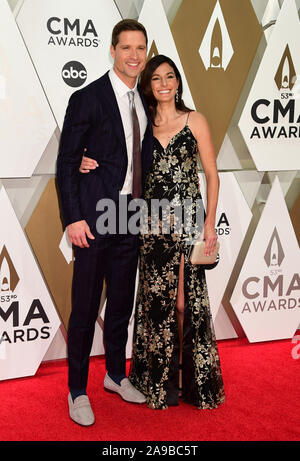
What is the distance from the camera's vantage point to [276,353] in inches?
121

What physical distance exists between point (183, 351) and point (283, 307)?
119cm

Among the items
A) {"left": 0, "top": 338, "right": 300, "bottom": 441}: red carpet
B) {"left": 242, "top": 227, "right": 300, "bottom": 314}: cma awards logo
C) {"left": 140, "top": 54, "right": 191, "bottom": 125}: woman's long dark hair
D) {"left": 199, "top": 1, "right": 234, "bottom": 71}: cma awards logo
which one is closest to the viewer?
{"left": 0, "top": 338, "right": 300, "bottom": 441}: red carpet

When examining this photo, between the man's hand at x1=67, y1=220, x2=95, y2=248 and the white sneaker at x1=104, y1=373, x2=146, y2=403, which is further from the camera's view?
the white sneaker at x1=104, y1=373, x2=146, y2=403

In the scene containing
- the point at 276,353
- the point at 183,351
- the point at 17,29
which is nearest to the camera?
the point at 183,351

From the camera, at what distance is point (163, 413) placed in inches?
90.4

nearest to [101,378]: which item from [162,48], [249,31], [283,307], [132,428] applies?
[132,428]

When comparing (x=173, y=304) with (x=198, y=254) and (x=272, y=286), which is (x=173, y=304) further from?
(x=272, y=286)

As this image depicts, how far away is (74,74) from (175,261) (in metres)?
1.24

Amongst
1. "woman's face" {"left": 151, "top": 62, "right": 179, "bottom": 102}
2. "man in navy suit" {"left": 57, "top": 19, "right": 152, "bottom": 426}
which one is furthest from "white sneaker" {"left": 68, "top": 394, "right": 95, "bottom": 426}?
"woman's face" {"left": 151, "top": 62, "right": 179, "bottom": 102}

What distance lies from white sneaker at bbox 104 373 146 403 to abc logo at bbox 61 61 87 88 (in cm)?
165

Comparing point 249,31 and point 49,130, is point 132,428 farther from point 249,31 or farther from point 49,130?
point 249,31

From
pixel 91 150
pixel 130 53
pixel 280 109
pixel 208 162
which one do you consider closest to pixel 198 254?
pixel 208 162

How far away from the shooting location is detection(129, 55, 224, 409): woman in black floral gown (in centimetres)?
226

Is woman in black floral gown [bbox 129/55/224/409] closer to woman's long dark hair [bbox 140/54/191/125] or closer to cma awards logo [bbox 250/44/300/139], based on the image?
woman's long dark hair [bbox 140/54/191/125]
